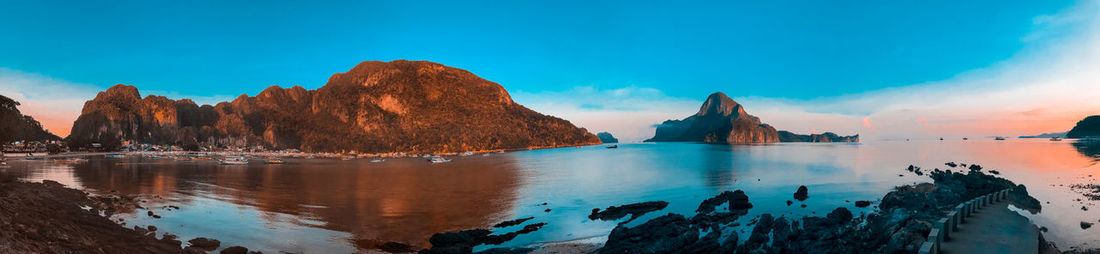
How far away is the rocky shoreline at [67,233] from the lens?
1240 cm

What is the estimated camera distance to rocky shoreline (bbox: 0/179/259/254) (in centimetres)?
1240

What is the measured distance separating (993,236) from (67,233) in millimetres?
31226

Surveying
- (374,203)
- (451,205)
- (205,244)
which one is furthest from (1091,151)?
(205,244)

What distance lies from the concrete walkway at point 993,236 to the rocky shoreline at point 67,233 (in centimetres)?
2622

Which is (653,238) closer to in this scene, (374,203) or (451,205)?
(451,205)

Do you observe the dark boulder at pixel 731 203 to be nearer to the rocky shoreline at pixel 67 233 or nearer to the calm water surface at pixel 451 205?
the calm water surface at pixel 451 205

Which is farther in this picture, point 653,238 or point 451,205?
point 451,205

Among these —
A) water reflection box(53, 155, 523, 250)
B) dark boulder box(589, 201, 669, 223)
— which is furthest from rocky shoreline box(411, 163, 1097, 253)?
water reflection box(53, 155, 523, 250)

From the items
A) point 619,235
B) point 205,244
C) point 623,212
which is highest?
point 205,244

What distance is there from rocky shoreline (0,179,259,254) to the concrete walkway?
26225mm

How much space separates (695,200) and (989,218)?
21.7m

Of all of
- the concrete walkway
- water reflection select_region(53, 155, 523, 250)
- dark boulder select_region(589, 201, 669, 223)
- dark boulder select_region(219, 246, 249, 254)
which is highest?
the concrete walkway

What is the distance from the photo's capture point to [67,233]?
1421 centimetres

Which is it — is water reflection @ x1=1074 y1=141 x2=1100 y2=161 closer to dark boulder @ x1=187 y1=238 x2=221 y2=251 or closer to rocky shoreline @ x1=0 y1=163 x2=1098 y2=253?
rocky shoreline @ x1=0 y1=163 x2=1098 y2=253
